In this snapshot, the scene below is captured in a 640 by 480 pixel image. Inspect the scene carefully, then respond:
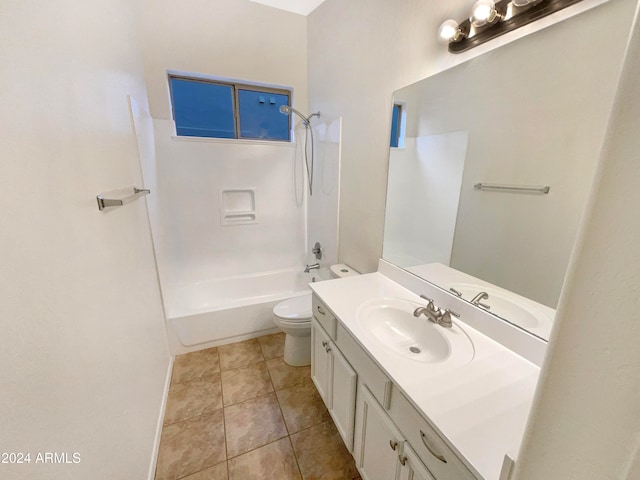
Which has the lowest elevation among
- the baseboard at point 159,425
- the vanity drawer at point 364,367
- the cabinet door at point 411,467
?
the baseboard at point 159,425

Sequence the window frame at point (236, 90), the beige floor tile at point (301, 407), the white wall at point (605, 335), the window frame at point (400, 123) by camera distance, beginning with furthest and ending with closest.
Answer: the window frame at point (236, 90) < the beige floor tile at point (301, 407) < the window frame at point (400, 123) < the white wall at point (605, 335)

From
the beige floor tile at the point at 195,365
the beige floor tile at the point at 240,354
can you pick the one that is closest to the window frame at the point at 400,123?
the beige floor tile at the point at 240,354

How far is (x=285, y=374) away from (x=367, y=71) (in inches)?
82.7

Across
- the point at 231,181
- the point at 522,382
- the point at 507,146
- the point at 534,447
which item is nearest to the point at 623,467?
the point at 534,447

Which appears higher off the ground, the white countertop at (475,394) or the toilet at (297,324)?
the white countertop at (475,394)

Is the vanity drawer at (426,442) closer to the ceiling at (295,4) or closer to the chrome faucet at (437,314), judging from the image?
the chrome faucet at (437,314)

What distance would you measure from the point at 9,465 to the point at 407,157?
163cm

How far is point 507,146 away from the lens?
923 mm

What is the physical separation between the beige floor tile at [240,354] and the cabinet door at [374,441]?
1154mm

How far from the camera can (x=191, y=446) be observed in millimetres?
1397

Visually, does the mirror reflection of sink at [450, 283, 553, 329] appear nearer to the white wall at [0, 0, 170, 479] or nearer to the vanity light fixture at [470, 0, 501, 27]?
the vanity light fixture at [470, 0, 501, 27]

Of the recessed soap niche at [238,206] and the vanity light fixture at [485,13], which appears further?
the recessed soap niche at [238,206]

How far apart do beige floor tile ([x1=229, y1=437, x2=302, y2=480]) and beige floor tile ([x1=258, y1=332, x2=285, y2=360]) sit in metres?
0.72

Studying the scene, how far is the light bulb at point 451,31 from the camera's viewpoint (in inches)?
39.6
